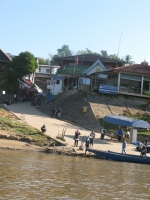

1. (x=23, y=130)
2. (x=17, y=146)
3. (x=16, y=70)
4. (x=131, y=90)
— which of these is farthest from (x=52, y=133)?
(x=16, y=70)

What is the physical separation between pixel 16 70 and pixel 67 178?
121 ft

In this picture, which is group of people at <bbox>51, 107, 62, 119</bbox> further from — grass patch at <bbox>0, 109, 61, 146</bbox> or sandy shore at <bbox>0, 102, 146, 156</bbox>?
grass patch at <bbox>0, 109, 61, 146</bbox>

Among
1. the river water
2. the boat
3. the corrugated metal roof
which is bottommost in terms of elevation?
the river water

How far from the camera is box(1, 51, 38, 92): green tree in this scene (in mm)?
53250

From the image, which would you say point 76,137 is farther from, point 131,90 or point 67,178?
point 131,90

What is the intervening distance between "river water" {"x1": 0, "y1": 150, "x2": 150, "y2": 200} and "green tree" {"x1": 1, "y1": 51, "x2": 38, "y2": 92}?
28.3 metres

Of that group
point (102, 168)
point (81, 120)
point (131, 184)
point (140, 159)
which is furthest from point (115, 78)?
point (131, 184)

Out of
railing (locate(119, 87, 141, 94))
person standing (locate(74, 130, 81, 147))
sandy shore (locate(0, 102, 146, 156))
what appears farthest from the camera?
railing (locate(119, 87, 141, 94))

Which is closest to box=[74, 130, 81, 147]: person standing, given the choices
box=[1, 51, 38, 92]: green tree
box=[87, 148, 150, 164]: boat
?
box=[87, 148, 150, 164]: boat

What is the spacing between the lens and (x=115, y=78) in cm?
4988

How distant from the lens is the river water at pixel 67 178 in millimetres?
14859

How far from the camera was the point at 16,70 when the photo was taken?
53.4m

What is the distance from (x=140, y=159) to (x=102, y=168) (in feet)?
16.3

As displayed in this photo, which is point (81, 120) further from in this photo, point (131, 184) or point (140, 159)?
point (131, 184)
